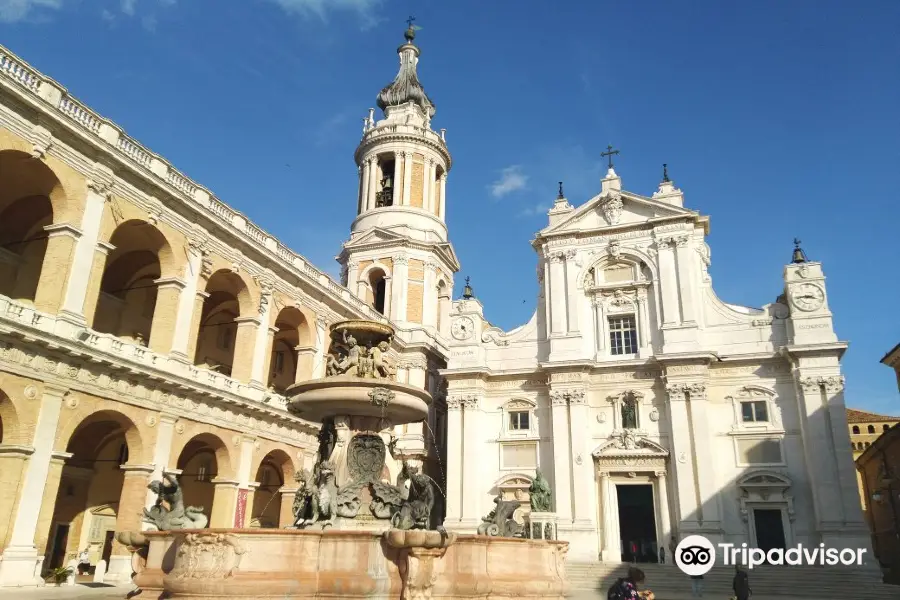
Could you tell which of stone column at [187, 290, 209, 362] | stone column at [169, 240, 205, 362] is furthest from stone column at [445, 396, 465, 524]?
stone column at [169, 240, 205, 362]

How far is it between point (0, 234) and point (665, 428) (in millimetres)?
26173

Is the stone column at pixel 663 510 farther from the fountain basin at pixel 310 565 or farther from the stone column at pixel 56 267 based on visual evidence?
the stone column at pixel 56 267

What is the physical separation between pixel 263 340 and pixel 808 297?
2275 cm

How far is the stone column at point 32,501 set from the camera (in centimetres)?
1596

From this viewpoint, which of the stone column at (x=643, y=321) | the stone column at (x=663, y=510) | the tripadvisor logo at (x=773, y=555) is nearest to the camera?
the tripadvisor logo at (x=773, y=555)

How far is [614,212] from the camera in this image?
1337 inches

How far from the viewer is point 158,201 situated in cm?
2206

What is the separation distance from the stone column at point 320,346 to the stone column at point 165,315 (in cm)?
765

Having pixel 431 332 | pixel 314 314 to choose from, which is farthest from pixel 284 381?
pixel 431 332

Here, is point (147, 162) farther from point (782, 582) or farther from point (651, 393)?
point (782, 582)

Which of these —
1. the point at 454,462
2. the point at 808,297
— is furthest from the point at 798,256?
the point at 454,462

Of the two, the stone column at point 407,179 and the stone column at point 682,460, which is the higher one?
the stone column at point 407,179

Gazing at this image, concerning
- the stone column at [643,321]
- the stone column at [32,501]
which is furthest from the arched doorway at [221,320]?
the stone column at [643,321]

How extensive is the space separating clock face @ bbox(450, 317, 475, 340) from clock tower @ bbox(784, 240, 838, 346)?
1439cm
